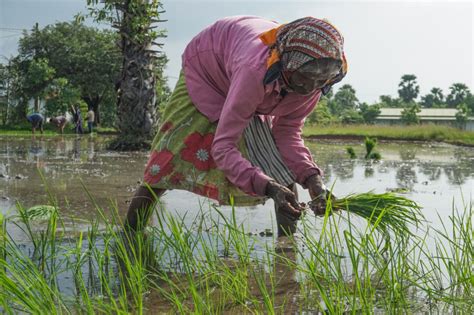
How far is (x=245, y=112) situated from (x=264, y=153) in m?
0.47

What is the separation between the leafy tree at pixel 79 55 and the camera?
110 ft

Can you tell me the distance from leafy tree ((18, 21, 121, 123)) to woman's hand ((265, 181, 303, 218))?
101 feet

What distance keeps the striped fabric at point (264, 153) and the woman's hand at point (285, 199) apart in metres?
0.53

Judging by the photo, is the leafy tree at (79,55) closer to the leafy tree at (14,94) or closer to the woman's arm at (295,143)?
the leafy tree at (14,94)

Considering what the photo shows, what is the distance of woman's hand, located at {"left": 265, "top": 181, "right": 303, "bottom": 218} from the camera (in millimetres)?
2219

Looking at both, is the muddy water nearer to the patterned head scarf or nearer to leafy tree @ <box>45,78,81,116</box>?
the patterned head scarf

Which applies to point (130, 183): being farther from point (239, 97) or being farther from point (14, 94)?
point (14, 94)

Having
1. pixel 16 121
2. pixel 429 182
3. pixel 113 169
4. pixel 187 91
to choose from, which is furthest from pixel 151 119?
pixel 16 121

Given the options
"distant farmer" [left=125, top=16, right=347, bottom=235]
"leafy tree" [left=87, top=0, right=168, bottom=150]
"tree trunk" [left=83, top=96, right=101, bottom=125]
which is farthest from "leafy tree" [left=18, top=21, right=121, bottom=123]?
"distant farmer" [left=125, top=16, right=347, bottom=235]

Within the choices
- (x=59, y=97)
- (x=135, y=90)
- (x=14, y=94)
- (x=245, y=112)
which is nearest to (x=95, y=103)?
(x=59, y=97)

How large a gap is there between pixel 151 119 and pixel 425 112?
7014 cm

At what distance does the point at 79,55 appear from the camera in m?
33.9

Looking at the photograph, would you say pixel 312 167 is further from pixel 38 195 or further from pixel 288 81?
pixel 38 195

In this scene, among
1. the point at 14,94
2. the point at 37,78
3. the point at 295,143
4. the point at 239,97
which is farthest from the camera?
the point at 14,94
